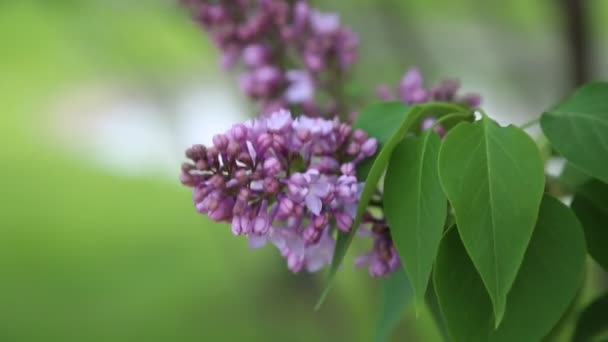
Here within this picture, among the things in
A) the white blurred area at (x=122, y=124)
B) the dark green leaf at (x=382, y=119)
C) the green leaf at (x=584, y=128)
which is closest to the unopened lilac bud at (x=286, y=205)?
the dark green leaf at (x=382, y=119)

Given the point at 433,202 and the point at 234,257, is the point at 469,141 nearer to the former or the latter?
the point at 433,202

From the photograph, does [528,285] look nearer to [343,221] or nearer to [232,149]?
[343,221]

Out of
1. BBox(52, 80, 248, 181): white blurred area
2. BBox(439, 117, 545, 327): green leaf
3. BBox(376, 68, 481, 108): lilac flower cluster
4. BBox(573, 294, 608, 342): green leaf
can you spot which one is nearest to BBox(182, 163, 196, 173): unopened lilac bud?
BBox(439, 117, 545, 327): green leaf

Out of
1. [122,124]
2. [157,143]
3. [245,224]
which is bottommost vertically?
[157,143]

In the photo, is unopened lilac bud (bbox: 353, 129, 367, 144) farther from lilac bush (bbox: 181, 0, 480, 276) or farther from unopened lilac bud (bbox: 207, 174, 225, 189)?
unopened lilac bud (bbox: 207, 174, 225, 189)

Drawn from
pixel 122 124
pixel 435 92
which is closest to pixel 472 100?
pixel 435 92

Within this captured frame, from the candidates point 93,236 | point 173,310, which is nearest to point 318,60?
point 173,310

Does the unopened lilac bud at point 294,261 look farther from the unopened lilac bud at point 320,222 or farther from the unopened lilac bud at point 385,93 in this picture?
the unopened lilac bud at point 385,93

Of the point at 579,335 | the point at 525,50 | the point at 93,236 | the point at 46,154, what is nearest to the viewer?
the point at 579,335
